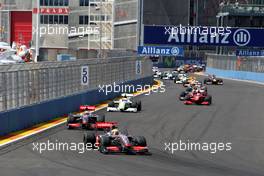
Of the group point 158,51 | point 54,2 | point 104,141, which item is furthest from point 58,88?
point 54,2

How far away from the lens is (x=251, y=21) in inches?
4131

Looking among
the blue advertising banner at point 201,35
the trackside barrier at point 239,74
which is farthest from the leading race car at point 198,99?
the trackside barrier at point 239,74

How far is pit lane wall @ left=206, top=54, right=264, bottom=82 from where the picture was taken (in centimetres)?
6890

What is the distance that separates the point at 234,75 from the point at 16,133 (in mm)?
60795

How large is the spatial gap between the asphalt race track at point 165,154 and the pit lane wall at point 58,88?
1163mm

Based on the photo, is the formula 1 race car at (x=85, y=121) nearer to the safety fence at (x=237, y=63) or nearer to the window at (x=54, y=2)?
the safety fence at (x=237, y=63)

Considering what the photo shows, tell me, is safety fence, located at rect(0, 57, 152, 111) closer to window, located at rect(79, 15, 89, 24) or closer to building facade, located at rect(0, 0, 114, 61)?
building facade, located at rect(0, 0, 114, 61)

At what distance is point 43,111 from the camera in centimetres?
2400

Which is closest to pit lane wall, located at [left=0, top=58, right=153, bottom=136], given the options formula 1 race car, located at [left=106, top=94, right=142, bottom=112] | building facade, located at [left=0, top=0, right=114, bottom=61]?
formula 1 race car, located at [left=106, top=94, right=142, bottom=112]

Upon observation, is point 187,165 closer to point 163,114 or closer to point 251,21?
point 163,114

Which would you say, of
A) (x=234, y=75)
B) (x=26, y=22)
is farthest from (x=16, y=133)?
(x=26, y=22)

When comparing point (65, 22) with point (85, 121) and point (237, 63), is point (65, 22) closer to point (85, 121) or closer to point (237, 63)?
point (237, 63)

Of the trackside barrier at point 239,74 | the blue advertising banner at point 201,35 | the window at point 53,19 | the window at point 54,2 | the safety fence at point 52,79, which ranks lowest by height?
the trackside barrier at point 239,74

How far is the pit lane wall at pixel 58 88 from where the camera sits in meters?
20.8
